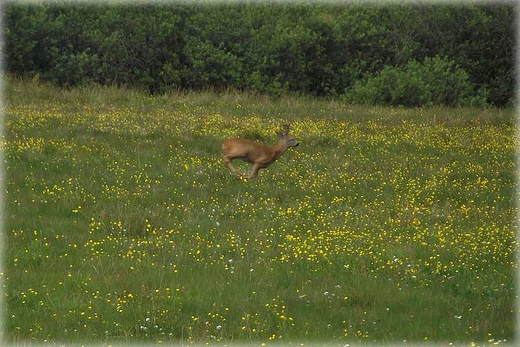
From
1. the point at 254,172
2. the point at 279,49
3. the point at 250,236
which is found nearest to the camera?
the point at 250,236

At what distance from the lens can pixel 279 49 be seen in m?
39.3

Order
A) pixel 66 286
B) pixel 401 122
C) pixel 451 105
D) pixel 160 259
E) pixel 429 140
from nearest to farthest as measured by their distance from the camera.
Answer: pixel 66 286 → pixel 160 259 → pixel 429 140 → pixel 401 122 → pixel 451 105

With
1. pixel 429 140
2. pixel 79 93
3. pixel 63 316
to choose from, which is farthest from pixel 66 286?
pixel 79 93

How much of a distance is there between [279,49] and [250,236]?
27395 millimetres

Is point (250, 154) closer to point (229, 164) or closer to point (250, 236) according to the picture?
point (229, 164)

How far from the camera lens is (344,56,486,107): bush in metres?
35.0

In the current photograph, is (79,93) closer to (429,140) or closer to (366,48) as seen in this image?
(429,140)

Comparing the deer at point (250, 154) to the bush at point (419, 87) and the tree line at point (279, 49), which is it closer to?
the bush at point (419, 87)

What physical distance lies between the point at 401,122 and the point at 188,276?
1679 centimetres

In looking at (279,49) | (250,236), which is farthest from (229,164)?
(279,49)

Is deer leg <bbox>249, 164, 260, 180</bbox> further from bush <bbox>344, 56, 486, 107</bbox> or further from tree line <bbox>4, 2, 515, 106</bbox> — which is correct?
tree line <bbox>4, 2, 515, 106</bbox>

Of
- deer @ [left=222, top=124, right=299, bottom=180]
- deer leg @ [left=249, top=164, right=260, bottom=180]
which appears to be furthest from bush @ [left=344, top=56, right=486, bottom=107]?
deer leg @ [left=249, top=164, right=260, bottom=180]

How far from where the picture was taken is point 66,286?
396 inches

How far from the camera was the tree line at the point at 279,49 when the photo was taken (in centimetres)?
3566
